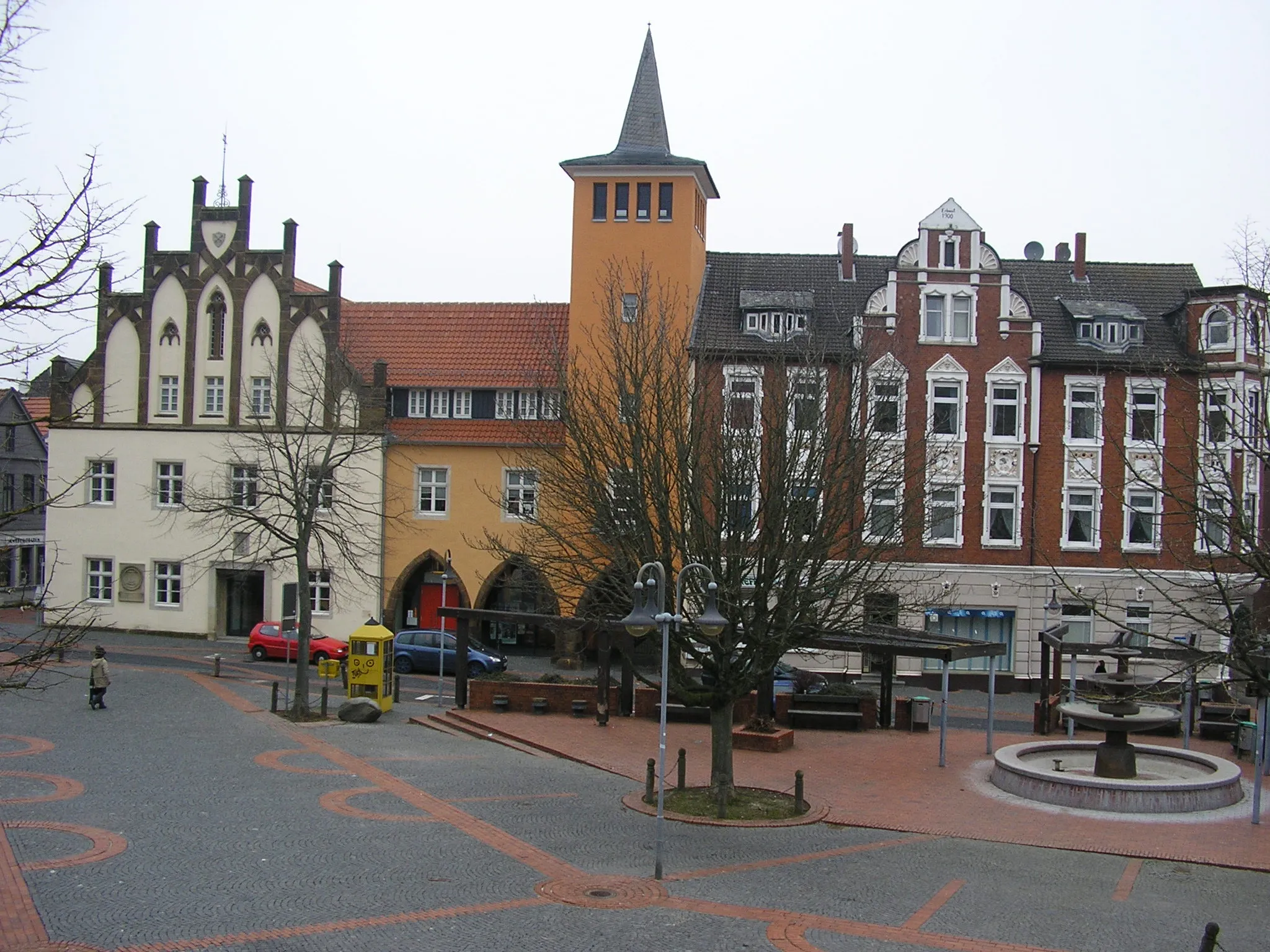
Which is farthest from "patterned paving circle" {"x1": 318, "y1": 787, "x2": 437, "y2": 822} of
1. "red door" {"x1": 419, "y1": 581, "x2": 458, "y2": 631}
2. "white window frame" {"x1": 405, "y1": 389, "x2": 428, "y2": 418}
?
"white window frame" {"x1": 405, "y1": 389, "x2": 428, "y2": 418}

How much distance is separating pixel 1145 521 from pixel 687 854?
25.5 meters

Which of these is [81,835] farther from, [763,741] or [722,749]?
[763,741]

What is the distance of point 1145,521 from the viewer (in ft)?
120

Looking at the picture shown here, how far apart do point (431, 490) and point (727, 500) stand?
23.5 metres

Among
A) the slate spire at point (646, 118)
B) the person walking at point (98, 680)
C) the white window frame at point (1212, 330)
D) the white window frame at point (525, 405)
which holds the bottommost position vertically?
the person walking at point (98, 680)

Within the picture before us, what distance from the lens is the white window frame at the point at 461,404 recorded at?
136 feet

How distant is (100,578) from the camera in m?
42.2

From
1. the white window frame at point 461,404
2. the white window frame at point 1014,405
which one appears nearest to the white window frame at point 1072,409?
the white window frame at point 1014,405

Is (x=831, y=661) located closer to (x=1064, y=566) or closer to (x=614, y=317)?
(x=1064, y=566)

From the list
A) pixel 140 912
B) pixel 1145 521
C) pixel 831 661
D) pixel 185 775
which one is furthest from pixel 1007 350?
pixel 140 912

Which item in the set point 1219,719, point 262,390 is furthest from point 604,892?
point 262,390

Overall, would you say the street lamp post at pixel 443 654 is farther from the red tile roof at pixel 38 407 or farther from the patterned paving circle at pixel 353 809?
the red tile roof at pixel 38 407

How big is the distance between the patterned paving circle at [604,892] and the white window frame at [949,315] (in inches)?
1048

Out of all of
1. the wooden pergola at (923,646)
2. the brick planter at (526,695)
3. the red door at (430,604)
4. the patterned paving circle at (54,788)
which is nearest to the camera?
the patterned paving circle at (54,788)
